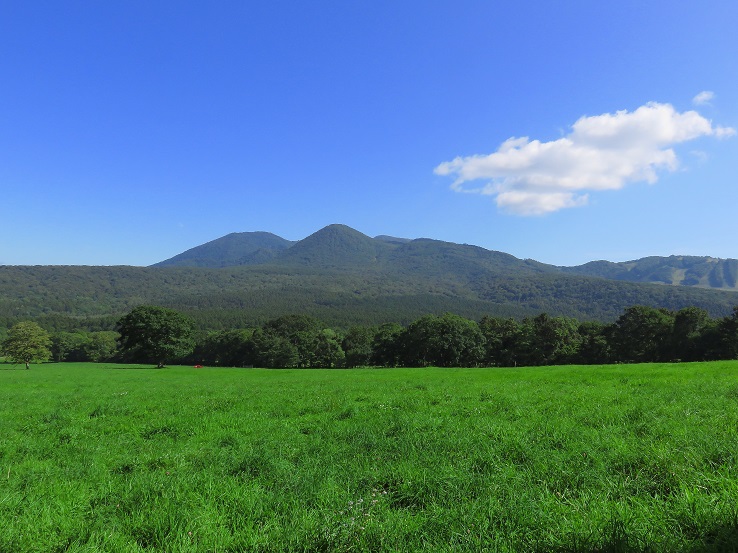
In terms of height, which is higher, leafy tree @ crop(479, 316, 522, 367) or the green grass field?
the green grass field

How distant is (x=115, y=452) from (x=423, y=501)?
28.0ft

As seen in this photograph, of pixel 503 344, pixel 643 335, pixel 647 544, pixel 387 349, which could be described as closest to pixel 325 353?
pixel 387 349

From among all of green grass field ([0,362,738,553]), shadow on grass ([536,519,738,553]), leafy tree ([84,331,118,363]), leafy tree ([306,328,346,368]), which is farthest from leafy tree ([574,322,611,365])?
leafy tree ([84,331,118,363])

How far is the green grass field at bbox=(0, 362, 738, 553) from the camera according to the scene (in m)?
5.06

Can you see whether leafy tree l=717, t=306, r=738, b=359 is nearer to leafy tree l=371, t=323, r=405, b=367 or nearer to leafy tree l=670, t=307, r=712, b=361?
leafy tree l=670, t=307, r=712, b=361

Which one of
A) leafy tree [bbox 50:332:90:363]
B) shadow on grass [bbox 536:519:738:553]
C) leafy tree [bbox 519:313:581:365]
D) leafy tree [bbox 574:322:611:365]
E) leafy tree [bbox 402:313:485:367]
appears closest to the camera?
shadow on grass [bbox 536:519:738:553]

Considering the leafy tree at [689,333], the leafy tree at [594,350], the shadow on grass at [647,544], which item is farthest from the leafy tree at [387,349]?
the shadow on grass at [647,544]

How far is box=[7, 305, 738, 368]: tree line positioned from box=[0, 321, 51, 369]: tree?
258mm

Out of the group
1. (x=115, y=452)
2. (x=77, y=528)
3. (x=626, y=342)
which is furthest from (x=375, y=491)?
(x=626, y=342)

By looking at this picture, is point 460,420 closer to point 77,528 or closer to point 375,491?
point 375,491

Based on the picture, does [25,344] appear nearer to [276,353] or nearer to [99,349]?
[276,353]

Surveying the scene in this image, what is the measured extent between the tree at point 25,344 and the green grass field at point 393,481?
85778mm

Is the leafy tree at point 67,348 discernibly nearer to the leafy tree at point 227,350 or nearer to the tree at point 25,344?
the leafy tree at point 227,350

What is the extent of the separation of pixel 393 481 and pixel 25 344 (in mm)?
98108
